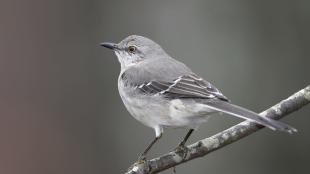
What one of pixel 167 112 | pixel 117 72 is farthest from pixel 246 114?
pixel 117 72

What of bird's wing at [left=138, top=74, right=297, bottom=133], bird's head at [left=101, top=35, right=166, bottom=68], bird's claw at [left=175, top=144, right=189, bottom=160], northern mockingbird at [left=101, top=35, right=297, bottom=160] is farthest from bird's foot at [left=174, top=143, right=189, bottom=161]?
bird's head at [left=101, top=35, right=166, bottom=68]

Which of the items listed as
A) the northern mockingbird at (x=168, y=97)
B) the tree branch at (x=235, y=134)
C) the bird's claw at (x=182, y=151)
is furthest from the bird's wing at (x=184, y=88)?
the bird's claw at (x=182, y=151)

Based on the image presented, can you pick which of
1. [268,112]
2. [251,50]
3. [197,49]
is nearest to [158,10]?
[197,49]

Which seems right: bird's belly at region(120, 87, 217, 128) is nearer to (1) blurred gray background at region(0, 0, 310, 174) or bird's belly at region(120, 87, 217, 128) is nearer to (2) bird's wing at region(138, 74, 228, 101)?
(2) bird's wing at region(138, 74, 228, 101)

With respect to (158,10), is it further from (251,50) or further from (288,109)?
(288,109)

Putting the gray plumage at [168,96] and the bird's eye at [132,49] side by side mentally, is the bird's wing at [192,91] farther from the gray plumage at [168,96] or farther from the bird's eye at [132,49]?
the bird's eye at [132,49]

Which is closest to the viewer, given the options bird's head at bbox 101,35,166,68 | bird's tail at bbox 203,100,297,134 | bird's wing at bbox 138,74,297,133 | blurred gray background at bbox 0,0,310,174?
bird's tail at bbox 203,100,297,134

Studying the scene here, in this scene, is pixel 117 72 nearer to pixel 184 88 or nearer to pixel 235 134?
pixel 184 88
